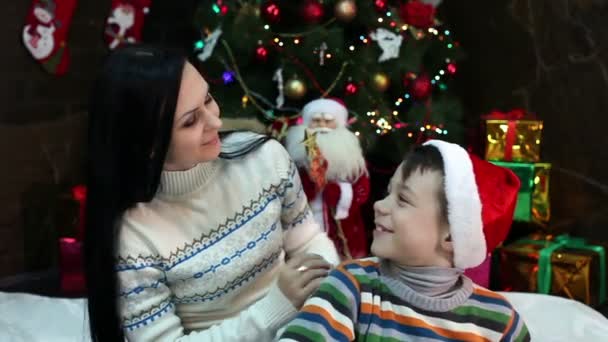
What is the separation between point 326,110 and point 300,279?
4.74 feet

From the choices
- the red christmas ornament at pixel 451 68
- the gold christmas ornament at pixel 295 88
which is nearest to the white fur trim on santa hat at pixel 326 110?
the gold christmas ornament at pixel 295 88

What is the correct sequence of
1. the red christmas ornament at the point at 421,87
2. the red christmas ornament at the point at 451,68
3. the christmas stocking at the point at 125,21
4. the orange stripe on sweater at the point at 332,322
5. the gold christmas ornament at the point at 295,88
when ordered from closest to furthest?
the orange stripe on sweater at the point at 332,322, the gold christmas ornament at the point at 295,88, the red christmas ornament at the point at 421,87, the red christmas ornament at the point at 451,68, the christmas stocking at the point at 125,21

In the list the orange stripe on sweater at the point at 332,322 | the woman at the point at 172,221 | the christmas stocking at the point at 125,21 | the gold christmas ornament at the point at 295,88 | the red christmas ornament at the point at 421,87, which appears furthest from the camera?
the christmas stocking at the point at 125,21

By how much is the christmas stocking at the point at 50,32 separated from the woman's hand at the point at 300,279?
2.10 metres

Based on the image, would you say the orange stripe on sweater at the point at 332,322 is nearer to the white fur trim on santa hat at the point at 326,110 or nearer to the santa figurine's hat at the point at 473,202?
the santa figurine's hat at the point at 473,202

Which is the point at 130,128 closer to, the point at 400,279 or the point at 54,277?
the point at 400,279

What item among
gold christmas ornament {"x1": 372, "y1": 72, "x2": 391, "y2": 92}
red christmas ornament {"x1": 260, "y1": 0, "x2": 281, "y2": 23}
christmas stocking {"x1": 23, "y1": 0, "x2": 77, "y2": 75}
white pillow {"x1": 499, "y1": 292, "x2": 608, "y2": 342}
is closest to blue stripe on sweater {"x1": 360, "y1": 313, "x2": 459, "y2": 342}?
white pillow {"x1": 499, "y1": 292, "x2": 608, "y2": 342}

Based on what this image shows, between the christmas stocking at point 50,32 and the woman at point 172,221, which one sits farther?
the christmas stocking at point 50,32

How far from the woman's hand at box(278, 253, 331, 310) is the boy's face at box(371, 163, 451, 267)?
0.11 metres

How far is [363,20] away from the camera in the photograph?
2.72m

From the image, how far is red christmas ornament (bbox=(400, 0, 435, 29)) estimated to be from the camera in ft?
9.05

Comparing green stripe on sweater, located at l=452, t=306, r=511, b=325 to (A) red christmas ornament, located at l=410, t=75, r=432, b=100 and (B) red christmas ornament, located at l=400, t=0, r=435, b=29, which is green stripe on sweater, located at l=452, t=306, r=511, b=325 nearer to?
(A) red christmas ornament, located at l=410, t=75, r=432, b=100

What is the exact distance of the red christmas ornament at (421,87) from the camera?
275 centimetres

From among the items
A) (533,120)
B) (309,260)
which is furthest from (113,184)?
(533,120)
